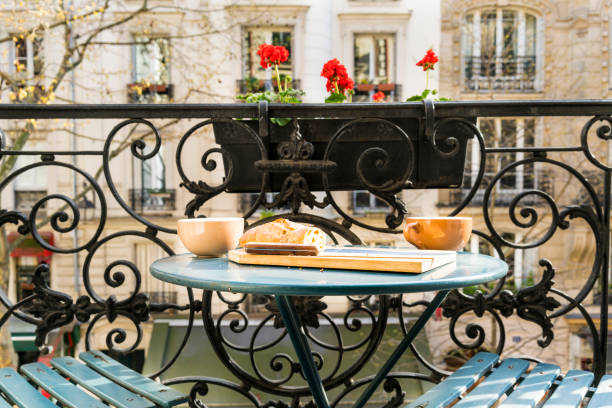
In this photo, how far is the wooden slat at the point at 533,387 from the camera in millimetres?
1106

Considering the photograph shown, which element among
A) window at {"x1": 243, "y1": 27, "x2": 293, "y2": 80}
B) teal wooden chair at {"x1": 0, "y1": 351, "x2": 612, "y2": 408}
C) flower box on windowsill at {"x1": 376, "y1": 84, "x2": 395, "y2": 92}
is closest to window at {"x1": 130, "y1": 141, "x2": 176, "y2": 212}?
window at {"x1": 243, "y1": 27, "x2": 293, "y2": 80}

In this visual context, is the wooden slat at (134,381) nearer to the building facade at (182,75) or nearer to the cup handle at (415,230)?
the cup handle at (415,230)

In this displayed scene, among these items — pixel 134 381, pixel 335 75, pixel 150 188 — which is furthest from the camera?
pixel 150 188

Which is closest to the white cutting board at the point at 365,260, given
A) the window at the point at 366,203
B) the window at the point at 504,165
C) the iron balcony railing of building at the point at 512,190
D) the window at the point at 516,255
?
the window at the point at 516,255

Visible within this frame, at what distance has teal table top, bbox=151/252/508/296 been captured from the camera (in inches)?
33.1

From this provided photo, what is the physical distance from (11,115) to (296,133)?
720mm

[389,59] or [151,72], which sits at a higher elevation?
[389,59]

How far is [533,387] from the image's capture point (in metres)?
1.21

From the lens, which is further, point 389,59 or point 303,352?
point 389,59

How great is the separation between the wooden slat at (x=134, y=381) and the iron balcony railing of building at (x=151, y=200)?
10.8 meters

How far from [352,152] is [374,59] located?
11131 millimetres

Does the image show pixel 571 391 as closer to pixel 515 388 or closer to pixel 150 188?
pixel 515 388

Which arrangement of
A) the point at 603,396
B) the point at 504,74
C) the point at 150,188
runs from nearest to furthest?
the point at 603,396 < the point at 150,188 < the point at 504,74

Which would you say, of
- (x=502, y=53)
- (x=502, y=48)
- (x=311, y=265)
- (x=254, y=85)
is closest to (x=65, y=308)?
(x=311, y=265)
